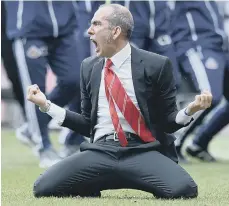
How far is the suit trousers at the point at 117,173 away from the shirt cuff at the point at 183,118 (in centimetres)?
24

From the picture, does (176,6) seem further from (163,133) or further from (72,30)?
(163,133)

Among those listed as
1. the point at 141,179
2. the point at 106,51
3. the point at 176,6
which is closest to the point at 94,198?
the point at 141,179

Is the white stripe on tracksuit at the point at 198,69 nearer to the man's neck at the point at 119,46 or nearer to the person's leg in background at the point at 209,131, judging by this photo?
the person's leg in background at the point at 209,131

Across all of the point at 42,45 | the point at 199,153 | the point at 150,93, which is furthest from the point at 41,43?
the point at 150,93

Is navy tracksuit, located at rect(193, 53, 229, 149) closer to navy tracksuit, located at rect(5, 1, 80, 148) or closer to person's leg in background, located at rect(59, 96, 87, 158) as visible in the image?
person's leg in background, located at rect(59, 96, 87, 158)

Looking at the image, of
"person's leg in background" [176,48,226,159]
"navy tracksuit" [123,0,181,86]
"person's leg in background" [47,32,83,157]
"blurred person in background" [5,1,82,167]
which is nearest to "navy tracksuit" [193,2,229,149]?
"person's leg in background" [176,48,226,159]

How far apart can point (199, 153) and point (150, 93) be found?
4450 mm

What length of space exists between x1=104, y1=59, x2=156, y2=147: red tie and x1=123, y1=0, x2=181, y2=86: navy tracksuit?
3.90 metres

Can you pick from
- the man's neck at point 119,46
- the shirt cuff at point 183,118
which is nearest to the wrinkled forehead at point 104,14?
the man's neck at point 119,46

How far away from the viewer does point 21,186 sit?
26.7ft

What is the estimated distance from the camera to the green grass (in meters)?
6.85

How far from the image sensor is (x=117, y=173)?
709 cm

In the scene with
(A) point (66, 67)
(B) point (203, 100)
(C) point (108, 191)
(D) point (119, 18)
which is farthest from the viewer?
(A) point (66, 67)

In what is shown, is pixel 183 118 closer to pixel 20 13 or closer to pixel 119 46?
pixel 119 46
